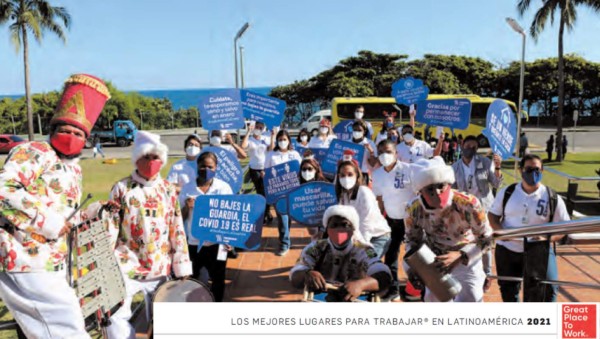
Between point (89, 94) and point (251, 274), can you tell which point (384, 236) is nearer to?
point (251, 274)

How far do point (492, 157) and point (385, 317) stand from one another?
346 cm

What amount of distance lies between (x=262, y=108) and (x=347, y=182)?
3.23 meters

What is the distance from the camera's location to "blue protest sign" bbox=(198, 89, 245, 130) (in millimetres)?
6539

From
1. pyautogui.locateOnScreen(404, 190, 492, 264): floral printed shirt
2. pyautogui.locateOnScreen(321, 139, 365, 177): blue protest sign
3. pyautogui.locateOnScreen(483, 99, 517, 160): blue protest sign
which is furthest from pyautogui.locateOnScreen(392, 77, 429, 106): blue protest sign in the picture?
pyautogui.locateOnScreen(404, 190, 492, 264): floral printed shirt

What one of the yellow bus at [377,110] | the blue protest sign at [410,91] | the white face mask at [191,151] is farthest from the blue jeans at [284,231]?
the yellow bus at [377,110]

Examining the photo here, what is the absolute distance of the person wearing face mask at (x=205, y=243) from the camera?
4137 mm

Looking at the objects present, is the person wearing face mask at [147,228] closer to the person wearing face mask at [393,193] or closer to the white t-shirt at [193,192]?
the white t-shirt at [193,192]

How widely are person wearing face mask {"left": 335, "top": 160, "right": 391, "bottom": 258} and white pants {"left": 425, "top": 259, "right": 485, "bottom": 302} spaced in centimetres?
114

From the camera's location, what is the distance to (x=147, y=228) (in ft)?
9.48

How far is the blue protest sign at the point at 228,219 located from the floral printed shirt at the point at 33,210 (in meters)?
1.58

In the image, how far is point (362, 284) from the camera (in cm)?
278

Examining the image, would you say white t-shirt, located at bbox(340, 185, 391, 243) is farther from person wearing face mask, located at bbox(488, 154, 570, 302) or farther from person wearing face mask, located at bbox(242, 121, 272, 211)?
person wearing face mask, located at bbox(242, 121, 272, 211)

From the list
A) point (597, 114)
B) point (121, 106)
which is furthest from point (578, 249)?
point (597, 114)

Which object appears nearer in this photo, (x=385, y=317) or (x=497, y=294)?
(x=385, y=317)
